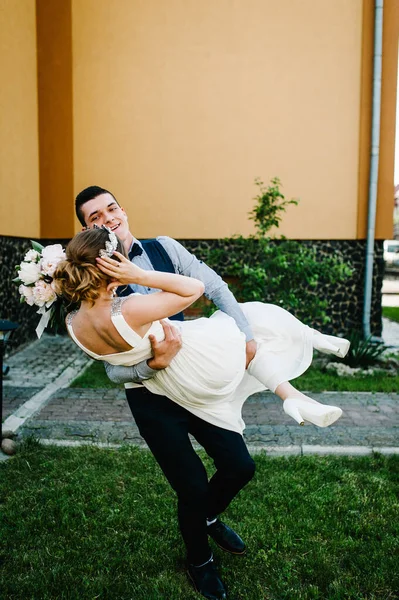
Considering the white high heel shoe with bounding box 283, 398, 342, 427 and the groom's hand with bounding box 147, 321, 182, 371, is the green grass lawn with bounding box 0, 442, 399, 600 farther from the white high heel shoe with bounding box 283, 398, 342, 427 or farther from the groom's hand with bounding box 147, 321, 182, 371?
the groom's hand with bounding box 147, 321, 182, 371

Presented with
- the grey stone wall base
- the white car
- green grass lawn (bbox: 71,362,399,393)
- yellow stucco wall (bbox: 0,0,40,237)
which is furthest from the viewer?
the white car

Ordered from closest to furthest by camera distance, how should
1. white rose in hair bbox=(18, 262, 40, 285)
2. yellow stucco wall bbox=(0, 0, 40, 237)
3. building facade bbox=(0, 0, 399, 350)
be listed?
white rose in hair bbox=(18, 262, 40, 285) → yellow stucco wall bbox=(0, 0, 40, 237) → building facade bbox=(0, 0, 399, 350)

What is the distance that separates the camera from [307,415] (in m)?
2.58

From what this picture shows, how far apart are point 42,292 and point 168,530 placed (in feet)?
6.07

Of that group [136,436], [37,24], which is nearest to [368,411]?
[136,436]

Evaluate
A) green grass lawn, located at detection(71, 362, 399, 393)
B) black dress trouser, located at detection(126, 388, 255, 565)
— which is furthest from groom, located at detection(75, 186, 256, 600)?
green grass lawn, located at detection(71, 362, 399, 393)

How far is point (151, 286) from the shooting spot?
7.76 feet

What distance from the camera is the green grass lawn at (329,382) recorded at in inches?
271

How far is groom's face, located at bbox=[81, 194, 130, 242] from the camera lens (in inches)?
114

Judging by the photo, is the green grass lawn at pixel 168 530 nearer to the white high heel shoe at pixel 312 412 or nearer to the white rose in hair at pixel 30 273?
the white high heel shoe at pixel 312 412

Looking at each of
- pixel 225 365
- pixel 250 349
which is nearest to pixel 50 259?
pixel 225 365

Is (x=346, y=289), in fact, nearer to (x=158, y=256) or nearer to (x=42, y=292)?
(x=158, y=256)

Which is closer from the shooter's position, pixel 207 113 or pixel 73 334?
pixel 73 334

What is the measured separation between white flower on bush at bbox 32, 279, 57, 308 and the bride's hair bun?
0.19 metres
